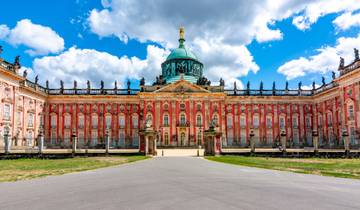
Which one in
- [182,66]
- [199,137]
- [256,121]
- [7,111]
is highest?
[182,66]

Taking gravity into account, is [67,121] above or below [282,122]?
above

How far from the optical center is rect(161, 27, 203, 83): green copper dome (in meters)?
70.5

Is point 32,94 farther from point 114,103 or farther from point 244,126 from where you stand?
point 244,126

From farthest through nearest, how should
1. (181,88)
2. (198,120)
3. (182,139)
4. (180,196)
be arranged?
(181,88)
(198,120)
(182,139)
(180,196)

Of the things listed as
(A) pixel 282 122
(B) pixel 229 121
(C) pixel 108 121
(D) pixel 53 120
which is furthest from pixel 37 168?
(A) pixel 282 122

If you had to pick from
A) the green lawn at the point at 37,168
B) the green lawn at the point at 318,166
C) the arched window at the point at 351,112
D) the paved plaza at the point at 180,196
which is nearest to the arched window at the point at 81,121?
the green lawn at the point at 37,168

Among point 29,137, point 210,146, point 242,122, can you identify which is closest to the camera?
point 210,146

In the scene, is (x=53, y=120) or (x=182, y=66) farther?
(x=182, y=66)

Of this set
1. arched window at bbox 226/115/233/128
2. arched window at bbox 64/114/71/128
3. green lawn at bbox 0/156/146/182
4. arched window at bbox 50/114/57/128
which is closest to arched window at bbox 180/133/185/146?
arched window at bbox 226/115/233/128

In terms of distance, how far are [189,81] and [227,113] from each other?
10.4 meters

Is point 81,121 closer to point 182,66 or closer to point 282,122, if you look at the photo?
point 182,66

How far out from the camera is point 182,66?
232 feet

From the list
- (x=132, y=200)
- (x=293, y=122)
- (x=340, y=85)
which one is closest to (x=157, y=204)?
(x=132, y=200)

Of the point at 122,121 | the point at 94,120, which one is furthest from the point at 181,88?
the point at 94,120
